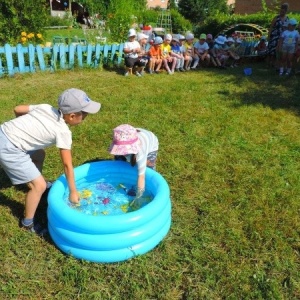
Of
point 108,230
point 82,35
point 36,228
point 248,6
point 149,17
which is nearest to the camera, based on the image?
point 108,230

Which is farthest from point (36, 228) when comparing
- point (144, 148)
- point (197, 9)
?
point (197, 9)

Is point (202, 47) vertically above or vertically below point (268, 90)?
above

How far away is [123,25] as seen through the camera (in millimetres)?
10539

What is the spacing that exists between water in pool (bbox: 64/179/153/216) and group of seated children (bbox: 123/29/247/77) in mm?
5369

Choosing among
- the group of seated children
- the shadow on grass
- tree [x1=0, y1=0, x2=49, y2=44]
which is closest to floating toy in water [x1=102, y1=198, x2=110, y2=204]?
the shadow on grass

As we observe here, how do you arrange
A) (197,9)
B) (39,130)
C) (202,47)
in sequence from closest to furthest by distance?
(39,130)
(202,47)
(197,9)

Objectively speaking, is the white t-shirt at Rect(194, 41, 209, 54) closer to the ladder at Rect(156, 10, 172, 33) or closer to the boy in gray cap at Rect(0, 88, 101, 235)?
the boy in gray cap at Rect(0, 88, 101, 235)

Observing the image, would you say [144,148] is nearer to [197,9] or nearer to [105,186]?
[105,186]

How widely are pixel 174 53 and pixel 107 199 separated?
6.79 m

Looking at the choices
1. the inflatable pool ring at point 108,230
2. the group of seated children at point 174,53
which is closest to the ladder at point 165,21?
the group of seated children at point 174,53

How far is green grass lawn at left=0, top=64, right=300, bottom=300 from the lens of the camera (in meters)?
2.52

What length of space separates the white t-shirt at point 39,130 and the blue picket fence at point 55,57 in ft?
18.8

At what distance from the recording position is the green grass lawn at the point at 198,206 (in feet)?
8.28

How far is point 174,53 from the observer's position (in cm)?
936
